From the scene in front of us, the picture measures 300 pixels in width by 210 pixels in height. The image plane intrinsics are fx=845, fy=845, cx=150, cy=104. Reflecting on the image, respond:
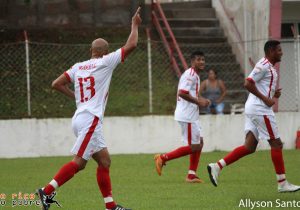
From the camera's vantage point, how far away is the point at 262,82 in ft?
40.0

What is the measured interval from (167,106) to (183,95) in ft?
22.8

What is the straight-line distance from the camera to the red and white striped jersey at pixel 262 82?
12.0 m

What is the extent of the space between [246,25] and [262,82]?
37.3ft

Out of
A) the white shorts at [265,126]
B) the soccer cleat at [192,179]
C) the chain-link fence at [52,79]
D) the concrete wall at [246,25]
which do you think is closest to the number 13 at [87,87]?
the white shorts at [265,126]

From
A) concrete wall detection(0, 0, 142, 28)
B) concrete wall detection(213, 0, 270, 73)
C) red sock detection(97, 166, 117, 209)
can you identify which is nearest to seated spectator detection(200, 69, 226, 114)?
concrete wall detection(213, 0, 270, 73)

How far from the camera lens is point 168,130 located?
19.9 m

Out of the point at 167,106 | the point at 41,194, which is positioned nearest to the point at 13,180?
the point at 41,194

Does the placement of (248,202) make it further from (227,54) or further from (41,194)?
(227,54)

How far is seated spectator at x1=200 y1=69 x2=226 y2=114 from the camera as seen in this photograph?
20.6 m

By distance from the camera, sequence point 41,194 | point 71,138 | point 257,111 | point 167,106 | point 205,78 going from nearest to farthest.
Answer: point 41,194, point 257,111, point 71,138, point 167,106, point 205,78

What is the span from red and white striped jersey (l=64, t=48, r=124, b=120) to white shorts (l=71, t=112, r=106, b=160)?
0.08 meters

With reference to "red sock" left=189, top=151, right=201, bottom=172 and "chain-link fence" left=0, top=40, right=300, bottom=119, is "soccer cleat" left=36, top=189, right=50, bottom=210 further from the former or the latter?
"chain-link fence" left=0, top=40, right=300, bottom=119

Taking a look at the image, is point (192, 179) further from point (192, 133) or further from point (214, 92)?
point (214, 92)


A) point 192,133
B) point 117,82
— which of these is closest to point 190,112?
point 192,133
